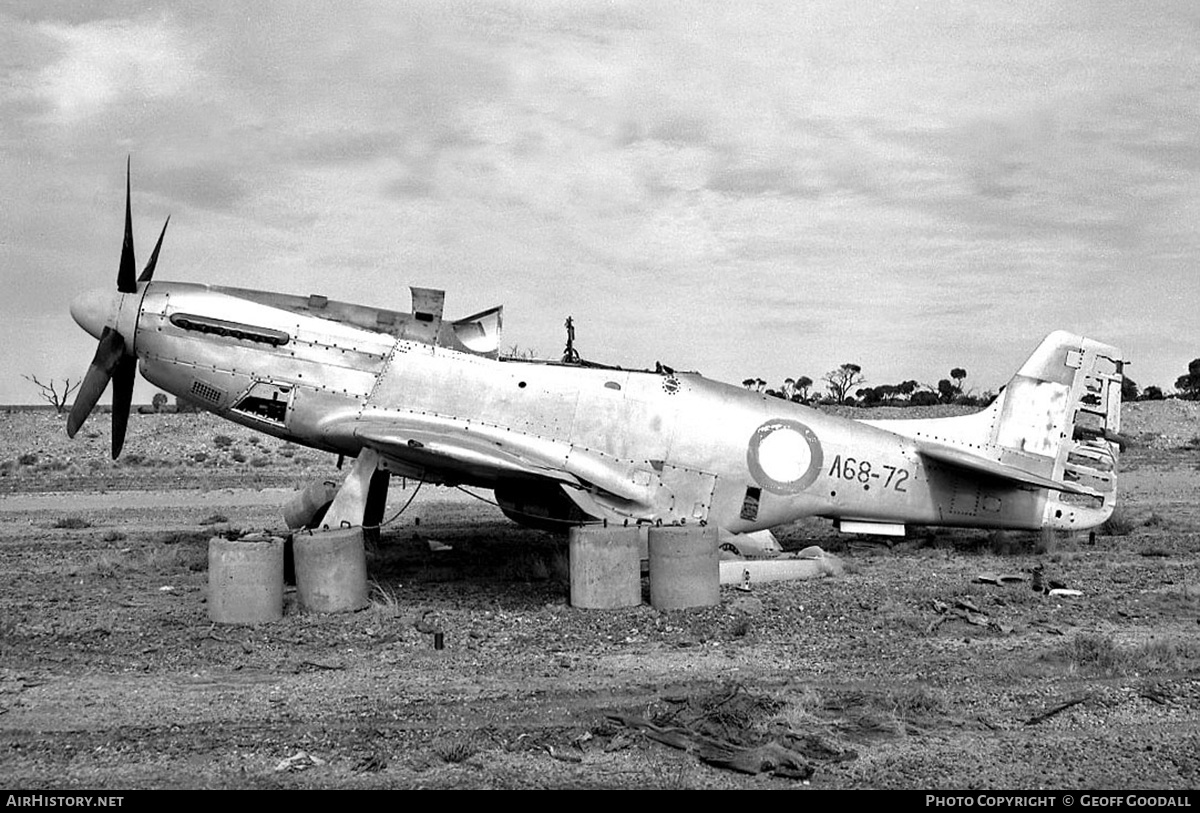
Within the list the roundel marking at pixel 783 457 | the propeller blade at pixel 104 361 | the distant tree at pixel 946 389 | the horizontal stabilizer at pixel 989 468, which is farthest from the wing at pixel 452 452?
the distant tree at pixel 946 389

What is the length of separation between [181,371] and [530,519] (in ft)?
14.4

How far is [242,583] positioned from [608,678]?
3.69 m

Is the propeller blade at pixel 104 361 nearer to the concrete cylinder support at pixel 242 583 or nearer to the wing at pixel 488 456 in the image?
the wing at pixel 488 456

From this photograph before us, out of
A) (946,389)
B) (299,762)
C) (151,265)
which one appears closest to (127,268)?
(151,265)

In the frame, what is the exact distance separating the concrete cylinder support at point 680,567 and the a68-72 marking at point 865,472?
9.87 ft

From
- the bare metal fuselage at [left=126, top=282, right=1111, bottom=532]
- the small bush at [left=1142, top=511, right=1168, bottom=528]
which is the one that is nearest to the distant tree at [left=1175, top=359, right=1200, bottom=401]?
the small bush at [left=1142, top=511, right=1168, bottom=528]

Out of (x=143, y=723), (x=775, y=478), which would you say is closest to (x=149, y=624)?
(x=143, y=723)

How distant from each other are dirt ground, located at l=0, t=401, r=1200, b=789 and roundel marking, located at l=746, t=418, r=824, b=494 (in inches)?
51.2

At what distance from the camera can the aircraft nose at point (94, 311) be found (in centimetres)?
1083

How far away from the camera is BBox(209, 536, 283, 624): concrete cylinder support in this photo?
8.34m

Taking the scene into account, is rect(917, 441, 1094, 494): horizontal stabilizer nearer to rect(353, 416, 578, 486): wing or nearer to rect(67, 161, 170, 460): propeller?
rect(353, 416, 578, 486): wing

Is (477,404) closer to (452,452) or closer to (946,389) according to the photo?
(452,452)

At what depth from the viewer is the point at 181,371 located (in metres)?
10.6

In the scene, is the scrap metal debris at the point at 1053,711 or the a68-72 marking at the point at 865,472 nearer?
the scrap metal debris at the point at 1053,711
